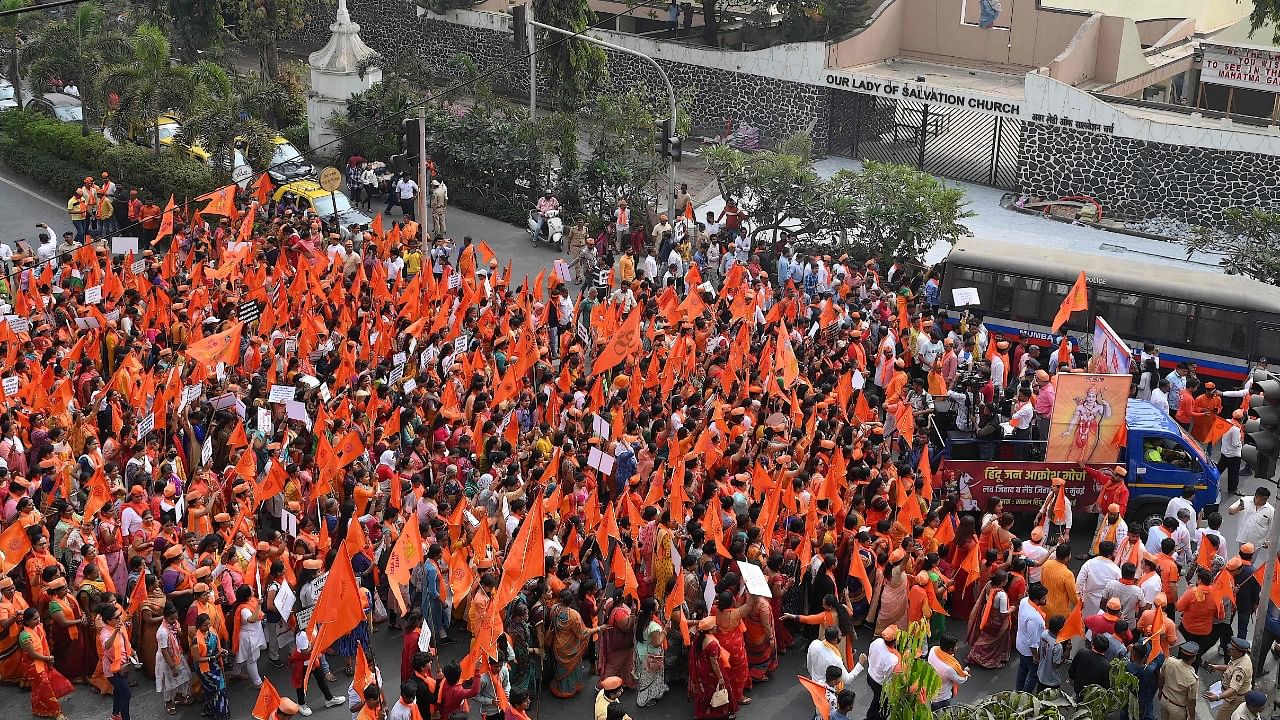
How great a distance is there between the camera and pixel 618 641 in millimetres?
14586

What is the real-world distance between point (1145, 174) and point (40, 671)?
2639cm

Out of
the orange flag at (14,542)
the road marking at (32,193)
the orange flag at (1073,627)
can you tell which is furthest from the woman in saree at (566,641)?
the road marking at (32,193)

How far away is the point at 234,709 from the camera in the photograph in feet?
47.9

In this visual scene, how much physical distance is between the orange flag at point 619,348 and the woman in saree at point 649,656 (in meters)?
5.85

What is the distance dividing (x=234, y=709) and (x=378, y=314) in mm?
8007

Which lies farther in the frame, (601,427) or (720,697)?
(601,427)

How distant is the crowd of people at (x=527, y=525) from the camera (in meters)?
14.1

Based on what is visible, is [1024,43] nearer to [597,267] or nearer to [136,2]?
[597,267]

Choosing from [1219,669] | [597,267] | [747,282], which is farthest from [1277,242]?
[1219,669]

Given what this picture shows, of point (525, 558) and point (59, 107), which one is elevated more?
point (525, 558)

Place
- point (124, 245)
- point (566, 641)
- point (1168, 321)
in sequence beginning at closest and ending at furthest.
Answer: point (566, 641) < point (1168, 321) < point (124, 245)

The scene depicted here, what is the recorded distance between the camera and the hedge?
107ft

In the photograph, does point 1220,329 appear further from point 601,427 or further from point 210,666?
point 210,666

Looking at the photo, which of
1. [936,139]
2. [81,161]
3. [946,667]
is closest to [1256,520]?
[946,667]
